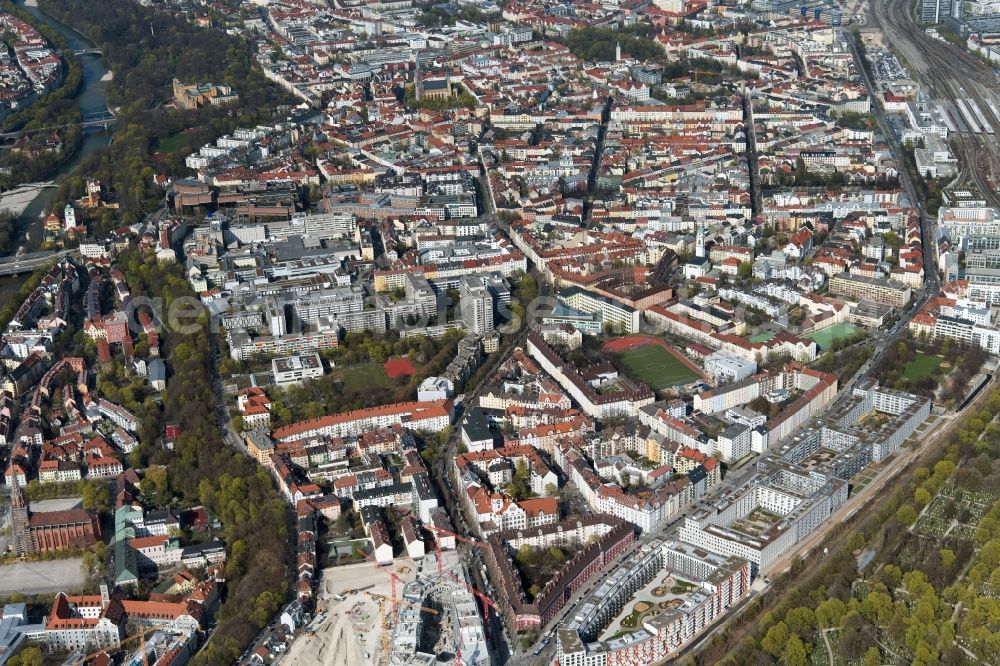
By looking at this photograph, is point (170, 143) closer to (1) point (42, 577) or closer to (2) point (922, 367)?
(1) point (42, 577)

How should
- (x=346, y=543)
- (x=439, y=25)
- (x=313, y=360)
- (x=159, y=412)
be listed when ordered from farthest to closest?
(x=439, y=25) < (x=313, y=360) < (x=159, y=412) < (x=346, y=543)

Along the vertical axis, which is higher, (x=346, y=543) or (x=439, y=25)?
(x=439, y=25)

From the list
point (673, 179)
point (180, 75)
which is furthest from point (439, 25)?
point (673, 179)

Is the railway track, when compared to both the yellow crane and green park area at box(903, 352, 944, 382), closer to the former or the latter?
green park area at box(903, 352, 944, 382)

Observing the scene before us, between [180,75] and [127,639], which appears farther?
[180,75]

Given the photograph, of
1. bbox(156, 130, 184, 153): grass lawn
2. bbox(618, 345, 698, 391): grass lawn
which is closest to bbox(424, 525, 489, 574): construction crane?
bbox(618, 345, 698, 391): grass lawn

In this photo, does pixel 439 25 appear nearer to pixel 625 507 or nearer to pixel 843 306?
pixel 843 306
